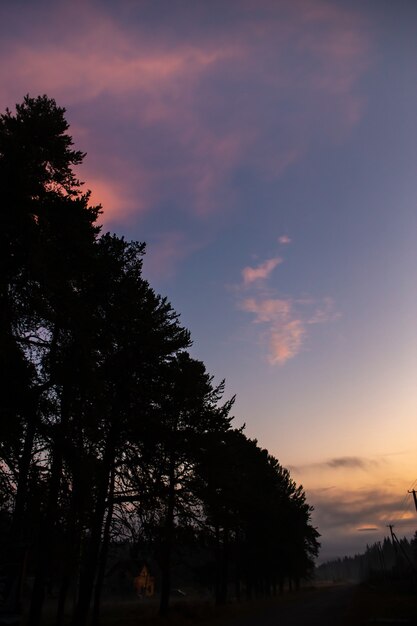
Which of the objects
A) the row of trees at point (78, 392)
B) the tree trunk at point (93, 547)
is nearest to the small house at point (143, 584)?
the row of trees at point (78, 392)

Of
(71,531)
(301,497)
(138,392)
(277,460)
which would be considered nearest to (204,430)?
(138,392)

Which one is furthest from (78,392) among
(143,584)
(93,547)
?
(143,584)

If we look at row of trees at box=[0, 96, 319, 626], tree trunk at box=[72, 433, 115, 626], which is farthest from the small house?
tree trunk at box=[72, 433, 115, 626]

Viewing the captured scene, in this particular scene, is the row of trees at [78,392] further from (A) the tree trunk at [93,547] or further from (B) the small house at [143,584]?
(B) the small house at [143,584]

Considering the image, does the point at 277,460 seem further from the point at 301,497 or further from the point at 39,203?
the point at 39,203

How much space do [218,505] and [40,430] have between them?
11392 millimetres

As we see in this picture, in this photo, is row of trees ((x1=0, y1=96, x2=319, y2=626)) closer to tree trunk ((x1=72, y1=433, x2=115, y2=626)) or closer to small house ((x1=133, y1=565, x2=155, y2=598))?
tree trunk ((x1=72, y1=433, x2=115, y2=626))

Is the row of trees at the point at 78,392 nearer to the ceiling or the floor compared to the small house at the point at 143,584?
nearer to the ceiling

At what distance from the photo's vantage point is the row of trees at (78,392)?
1135 centimetres

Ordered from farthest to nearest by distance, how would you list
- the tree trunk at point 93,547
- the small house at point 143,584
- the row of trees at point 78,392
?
the small house at point 143,584 < the tree trunk at point 93,547 < the row of trees at point 78,392

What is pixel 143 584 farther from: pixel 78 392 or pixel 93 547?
pixel 78 392

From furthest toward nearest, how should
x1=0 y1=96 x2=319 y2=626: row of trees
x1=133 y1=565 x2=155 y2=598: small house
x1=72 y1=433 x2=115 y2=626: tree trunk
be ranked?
x1=133 y1=565 x2=155 y2=598: small house → x1=72 y1=433 x2=115 y2=626: tree trunk → x1=0 y1=96 x2=319 y2=626: row of trees

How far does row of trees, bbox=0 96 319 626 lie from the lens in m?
11.4

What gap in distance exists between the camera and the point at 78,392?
1259cm
